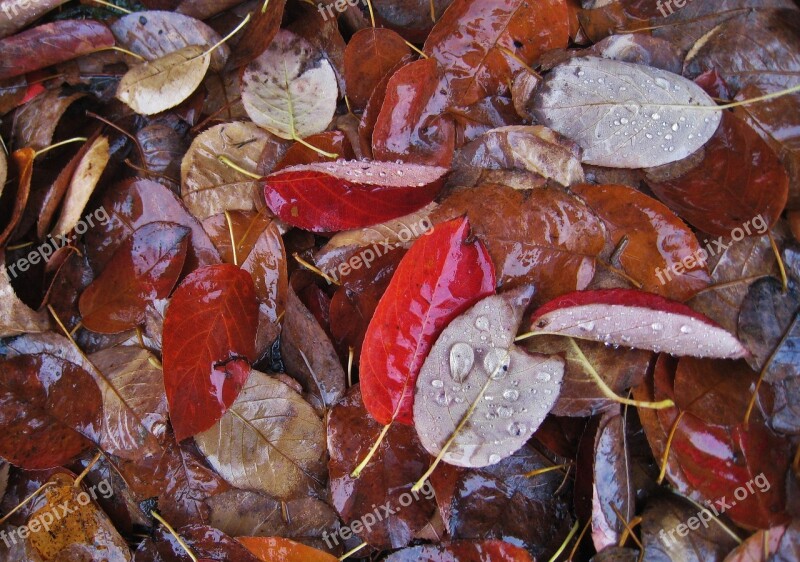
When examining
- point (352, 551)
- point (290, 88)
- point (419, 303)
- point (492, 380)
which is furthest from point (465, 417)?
point (290, 88)

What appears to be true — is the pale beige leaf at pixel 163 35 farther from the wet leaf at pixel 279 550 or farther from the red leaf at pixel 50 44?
the wet leaf at pixel 279 550

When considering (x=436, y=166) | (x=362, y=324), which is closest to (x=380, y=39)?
(x=436, y=166)

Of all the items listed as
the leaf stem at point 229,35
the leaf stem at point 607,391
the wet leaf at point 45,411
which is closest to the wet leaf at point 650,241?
the leaf stem at point 607,391

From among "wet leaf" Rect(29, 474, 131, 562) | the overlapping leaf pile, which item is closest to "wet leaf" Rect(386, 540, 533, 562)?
the overlapping leaf pile

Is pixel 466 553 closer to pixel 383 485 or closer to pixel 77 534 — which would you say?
pixel 383 485

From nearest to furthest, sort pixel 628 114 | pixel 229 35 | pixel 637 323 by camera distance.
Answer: pixel 637 323, pixel 628 114, pixel 229 35
